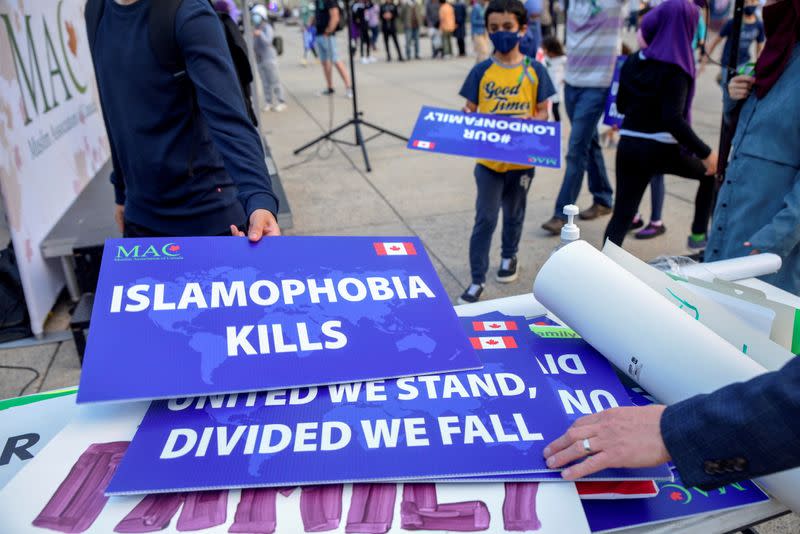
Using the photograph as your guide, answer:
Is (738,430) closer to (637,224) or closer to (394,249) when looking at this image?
(394,249)

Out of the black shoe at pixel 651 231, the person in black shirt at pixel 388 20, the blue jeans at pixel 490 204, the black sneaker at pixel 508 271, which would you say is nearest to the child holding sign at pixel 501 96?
the blue jeans at pixel 490 204

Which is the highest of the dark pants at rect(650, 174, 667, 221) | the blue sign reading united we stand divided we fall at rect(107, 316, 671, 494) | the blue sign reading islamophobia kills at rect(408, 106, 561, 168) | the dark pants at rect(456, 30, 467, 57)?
the blue sign reading united we stand divided we fall at rect(107, 316, 671, 494)

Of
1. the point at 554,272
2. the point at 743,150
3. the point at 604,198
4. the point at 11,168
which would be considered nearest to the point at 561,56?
the point at 604,198

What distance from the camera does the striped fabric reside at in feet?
15.5

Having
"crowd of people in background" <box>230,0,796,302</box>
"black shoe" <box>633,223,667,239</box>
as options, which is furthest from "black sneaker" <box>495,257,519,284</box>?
"black shoe" <box>633,223,667,239</box>

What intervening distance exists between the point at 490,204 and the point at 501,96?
638 mm

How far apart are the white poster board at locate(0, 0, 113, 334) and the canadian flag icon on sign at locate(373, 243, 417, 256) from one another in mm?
2869

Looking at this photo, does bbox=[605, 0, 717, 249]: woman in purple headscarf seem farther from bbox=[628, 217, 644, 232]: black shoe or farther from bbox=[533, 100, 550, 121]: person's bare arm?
bbox=[628, 217, 644, 232]: black shoe

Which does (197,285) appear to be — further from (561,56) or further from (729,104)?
(561,56)

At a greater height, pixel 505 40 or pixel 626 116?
pixel 505 40

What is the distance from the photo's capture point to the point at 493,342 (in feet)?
4.50

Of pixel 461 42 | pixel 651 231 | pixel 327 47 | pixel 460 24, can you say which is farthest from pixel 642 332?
pixel 460 24

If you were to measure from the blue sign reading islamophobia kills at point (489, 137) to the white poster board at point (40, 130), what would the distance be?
226cm

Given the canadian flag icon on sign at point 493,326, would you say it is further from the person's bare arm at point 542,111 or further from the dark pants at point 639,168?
the person's bare arm at point 542,111
